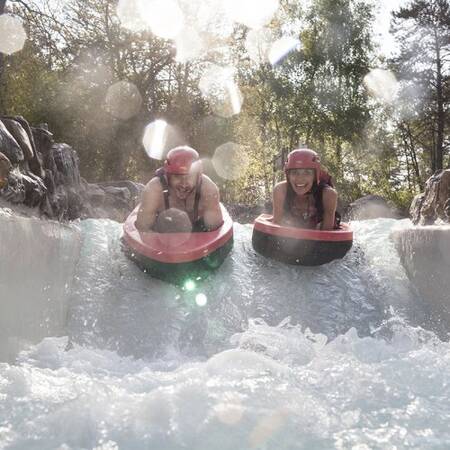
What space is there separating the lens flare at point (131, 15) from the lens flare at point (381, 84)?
910 cm

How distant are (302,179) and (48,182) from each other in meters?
3.22

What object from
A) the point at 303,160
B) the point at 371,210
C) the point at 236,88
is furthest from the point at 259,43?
→ the point at 303,160

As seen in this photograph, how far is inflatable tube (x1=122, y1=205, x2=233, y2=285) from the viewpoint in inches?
183

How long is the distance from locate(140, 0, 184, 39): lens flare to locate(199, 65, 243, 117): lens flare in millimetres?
2031

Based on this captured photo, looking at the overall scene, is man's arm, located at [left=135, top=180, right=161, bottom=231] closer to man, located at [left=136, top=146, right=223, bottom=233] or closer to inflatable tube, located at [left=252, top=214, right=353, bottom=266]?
man, located at [left=136, top=146, right=223, bottom=233]

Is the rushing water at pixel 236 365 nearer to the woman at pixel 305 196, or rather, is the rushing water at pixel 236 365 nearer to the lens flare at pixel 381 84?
the woman at pixel 305 196

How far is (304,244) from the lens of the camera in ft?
17.1

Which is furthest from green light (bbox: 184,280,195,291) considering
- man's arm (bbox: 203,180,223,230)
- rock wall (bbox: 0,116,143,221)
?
rock wall (bbox: 0,116,143,221)

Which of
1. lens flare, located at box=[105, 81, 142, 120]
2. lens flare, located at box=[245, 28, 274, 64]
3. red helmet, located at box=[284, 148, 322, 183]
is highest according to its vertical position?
lens flare, located at box=[245, 28, 274, 64]

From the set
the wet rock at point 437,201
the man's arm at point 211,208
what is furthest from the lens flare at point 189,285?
the wet rock at point 437,201

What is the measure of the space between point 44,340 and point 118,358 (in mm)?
509

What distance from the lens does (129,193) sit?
11344mm

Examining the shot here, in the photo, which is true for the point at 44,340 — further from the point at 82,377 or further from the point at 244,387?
the point at 244,387

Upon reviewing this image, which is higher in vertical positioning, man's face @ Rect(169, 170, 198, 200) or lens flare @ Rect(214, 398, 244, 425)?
man's face @ Rect(169, 170, 198, 200)
